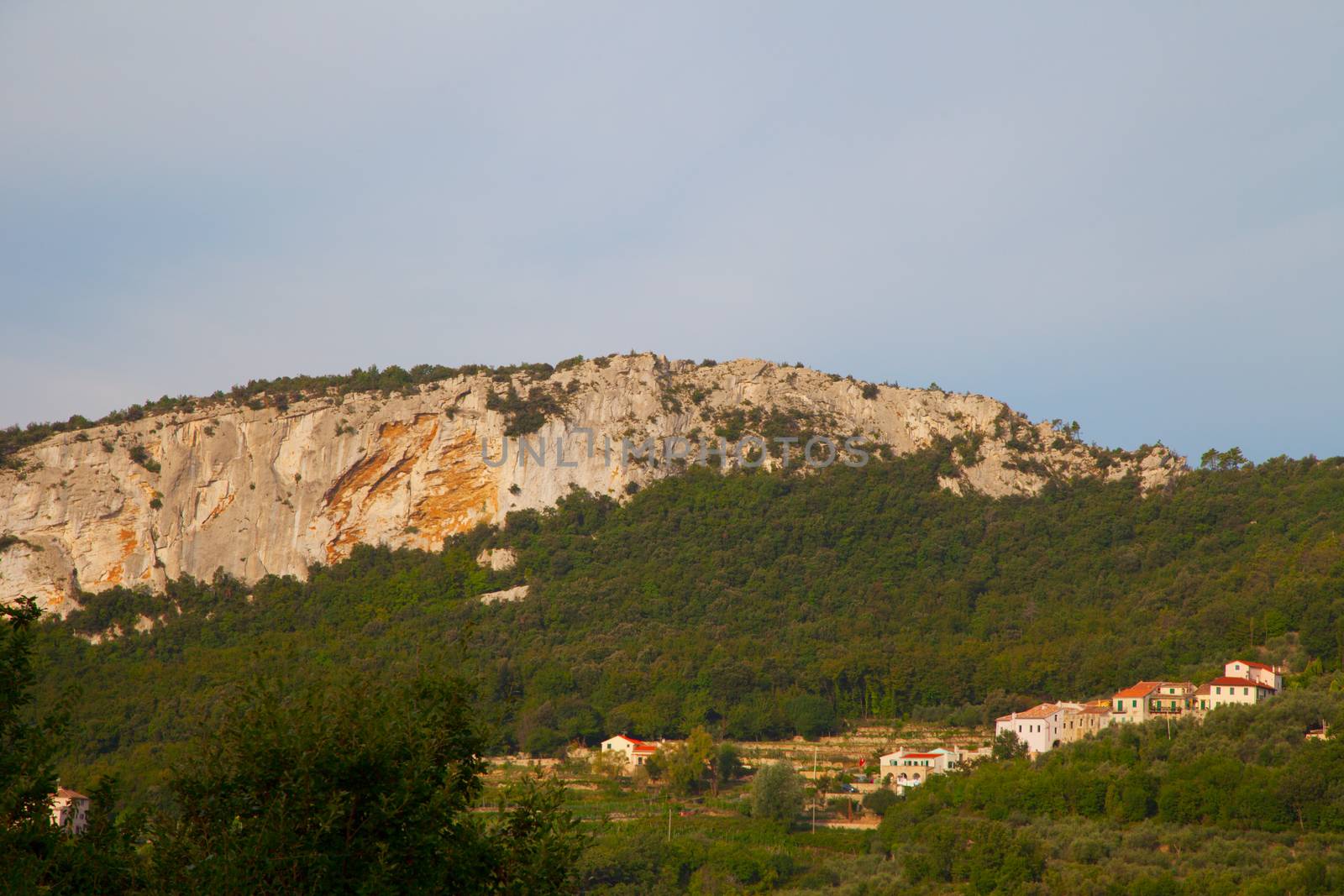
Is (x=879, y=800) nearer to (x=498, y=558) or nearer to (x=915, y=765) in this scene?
(x=915, y=765)

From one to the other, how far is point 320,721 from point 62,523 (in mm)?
69442

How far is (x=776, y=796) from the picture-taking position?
1785 inches

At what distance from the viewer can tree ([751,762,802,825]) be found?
45156mm

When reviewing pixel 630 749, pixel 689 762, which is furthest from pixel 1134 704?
pixel 630 749

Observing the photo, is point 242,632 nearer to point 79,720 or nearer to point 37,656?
point 79,720

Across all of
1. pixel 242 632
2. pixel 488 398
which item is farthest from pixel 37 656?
pixel 488 398

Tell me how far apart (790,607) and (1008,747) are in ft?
72.8

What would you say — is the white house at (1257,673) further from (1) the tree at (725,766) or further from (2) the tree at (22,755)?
(2) the tree at (22,755)

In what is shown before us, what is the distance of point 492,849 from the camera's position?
12.2m

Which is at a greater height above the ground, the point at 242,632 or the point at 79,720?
the point at 242,632

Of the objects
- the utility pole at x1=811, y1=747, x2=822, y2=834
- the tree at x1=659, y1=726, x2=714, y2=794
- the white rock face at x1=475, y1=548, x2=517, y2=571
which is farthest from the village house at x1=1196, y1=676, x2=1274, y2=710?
the white rock face at x1=475, y1=548, x2=517, y2=571

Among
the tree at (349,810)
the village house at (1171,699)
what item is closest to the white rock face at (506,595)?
the village house at (1171,699)

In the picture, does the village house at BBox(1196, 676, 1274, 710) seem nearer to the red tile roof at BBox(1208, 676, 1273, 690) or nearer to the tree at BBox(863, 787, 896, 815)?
the red tile roof at BBox(1208, 676, 1273, 690)

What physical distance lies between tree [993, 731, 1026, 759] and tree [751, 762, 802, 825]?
7600mm
